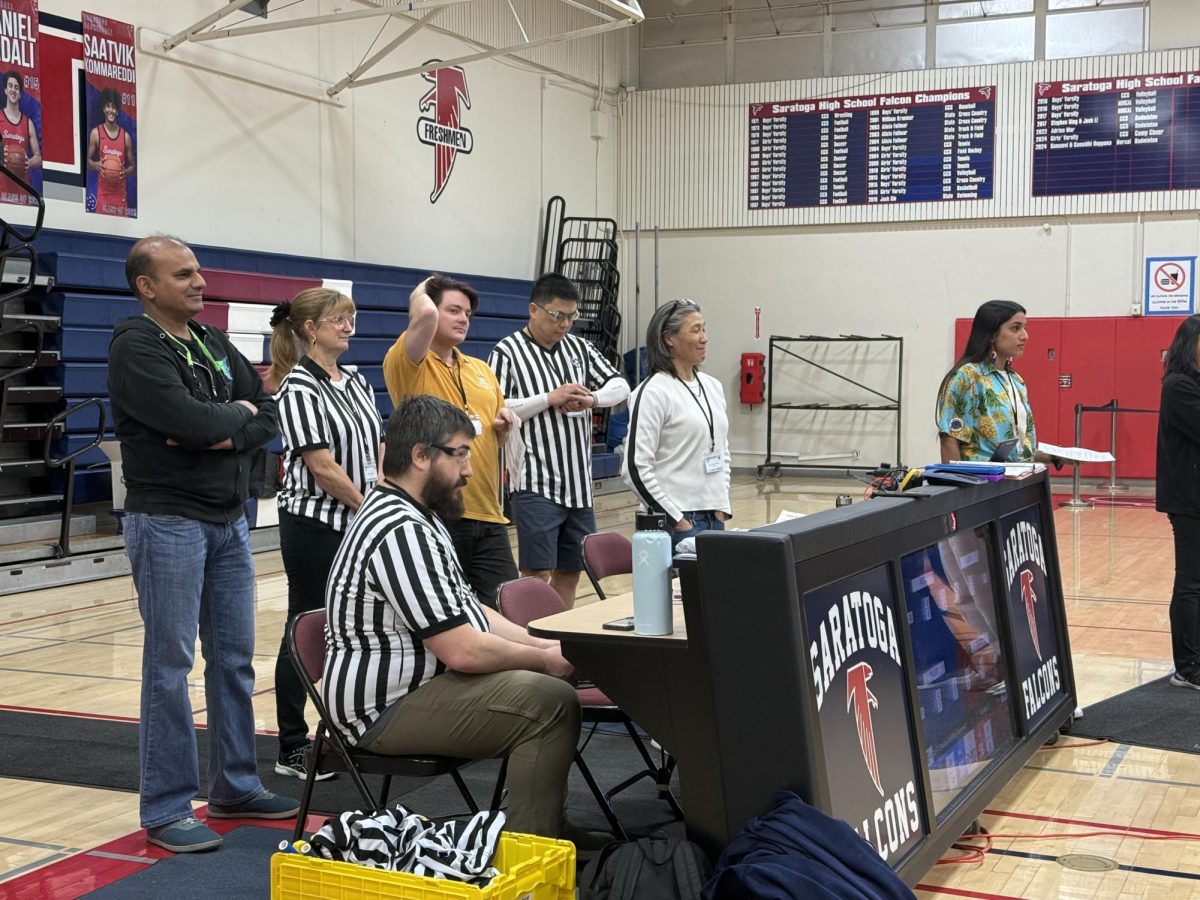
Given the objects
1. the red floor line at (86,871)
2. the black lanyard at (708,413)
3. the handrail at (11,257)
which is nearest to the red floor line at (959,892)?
the red floor line at (86,871)

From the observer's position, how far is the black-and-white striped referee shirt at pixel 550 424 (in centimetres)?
492

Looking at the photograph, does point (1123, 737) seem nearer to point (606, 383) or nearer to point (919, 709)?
point (919, 709)

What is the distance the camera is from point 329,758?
11.0 feet

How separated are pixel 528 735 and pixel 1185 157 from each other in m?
12.7

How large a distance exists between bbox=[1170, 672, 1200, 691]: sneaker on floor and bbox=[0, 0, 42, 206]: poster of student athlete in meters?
7.24

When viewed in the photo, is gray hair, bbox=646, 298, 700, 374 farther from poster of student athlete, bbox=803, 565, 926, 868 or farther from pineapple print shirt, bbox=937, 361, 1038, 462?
poster of student athlete, bbox=803, 565, 926, 868

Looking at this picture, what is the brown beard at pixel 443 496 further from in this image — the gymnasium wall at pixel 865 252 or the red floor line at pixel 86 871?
the gymnasium wall at pixel 865 252

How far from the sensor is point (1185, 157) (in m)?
13.5

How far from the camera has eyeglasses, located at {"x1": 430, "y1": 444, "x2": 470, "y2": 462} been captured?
10.3ft

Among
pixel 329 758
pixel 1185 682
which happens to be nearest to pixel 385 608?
pixel 329 758

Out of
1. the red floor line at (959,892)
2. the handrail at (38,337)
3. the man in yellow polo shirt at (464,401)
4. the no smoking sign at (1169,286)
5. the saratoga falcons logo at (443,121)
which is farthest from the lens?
the no smoking sign at (1169,286)

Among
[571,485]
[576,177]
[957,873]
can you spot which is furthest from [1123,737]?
[576,177]

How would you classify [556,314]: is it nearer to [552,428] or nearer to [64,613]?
[552,428]

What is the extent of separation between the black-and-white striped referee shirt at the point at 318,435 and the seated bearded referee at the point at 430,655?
883mm
